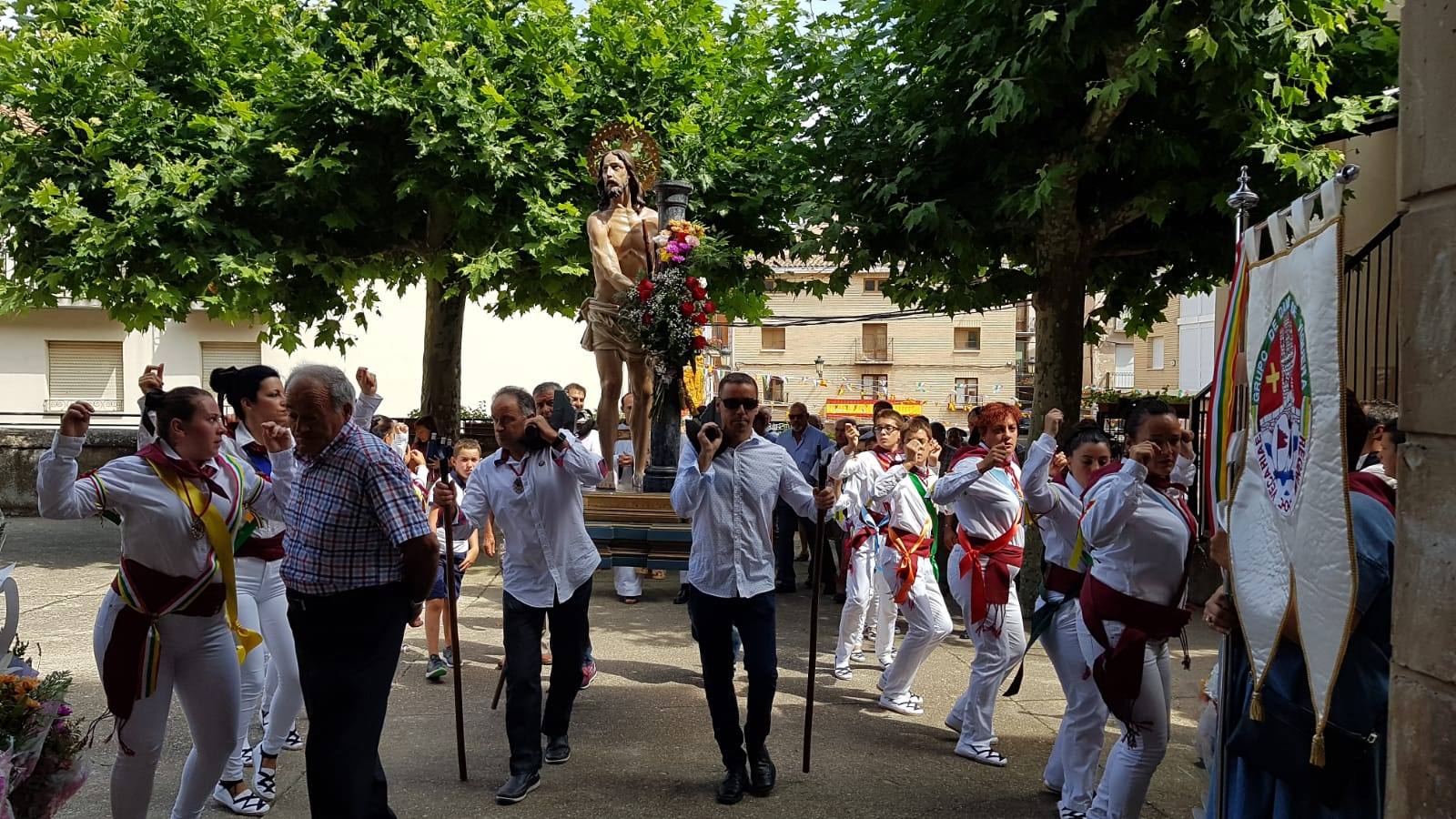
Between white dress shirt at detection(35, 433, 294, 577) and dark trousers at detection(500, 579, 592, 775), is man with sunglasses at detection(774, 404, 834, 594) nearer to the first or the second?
dark trousers at detection(500, 579, 592, 775)

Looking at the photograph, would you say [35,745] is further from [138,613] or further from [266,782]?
[266,782]

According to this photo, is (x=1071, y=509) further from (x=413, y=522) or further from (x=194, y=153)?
(x=194, y=153)

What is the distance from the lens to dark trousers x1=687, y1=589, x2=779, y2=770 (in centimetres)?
524

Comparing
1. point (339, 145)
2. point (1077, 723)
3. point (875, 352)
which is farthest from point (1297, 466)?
point (875, 352)

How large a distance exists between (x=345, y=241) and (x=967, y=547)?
9964 millimetres

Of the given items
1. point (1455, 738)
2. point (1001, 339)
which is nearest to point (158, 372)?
point (1455, 738)

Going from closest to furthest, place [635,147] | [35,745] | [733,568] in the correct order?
[35,745] < [733,568] < [635,147]

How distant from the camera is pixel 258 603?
5.24 metres

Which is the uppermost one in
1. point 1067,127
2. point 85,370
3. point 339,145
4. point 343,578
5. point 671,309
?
point 339,145

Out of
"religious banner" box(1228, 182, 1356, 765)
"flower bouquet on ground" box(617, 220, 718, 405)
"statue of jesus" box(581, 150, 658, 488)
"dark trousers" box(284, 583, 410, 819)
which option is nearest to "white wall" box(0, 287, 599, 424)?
"statue of jesus" box(581, 150, 658, 488)

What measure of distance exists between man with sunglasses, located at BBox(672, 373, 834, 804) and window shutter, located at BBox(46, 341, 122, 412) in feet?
86.2

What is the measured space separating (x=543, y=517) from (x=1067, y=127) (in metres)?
5.58

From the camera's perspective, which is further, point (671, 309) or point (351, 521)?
point (671, 309)

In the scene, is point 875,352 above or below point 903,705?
above
